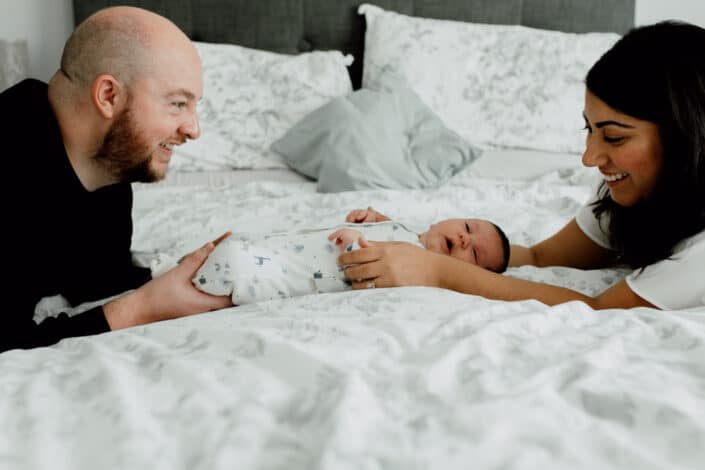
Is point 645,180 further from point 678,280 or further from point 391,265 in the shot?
point 391,265

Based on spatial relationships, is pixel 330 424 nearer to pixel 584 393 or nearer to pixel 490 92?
pixel 584 393

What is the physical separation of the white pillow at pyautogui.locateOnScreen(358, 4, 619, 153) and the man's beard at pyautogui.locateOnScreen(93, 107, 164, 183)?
1.55m

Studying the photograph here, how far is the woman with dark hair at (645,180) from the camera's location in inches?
49.2

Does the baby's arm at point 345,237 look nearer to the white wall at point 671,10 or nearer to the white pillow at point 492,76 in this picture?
the white pillow at point 492,76

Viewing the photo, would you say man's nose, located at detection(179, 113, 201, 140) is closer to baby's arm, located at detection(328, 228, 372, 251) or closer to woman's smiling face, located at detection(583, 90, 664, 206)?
baby's arm, located at detection(328, 228, 372, 251)

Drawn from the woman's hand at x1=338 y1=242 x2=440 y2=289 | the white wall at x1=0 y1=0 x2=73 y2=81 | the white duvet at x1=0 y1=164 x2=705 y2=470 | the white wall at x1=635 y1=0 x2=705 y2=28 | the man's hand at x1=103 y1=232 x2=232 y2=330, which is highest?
the white wall at x1=635 y1=0 x2=705 y2=28

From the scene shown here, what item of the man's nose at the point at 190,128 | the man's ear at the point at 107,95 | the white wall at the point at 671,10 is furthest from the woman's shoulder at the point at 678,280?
the white wall at the point at 671,10

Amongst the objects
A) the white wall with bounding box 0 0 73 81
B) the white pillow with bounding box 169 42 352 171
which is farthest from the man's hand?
the white wall with bounding box 0 0 73 81

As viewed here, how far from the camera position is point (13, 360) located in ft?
3.31

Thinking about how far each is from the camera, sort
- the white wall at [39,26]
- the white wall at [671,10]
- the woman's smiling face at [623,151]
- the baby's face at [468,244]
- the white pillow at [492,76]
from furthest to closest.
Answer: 1. the white wall at [671,10]
2. the white wall at [39,26]
3. the white pillow at [492,76]
4. the baby's face at [468,244]
5. the woman's smiling face at [623,151]

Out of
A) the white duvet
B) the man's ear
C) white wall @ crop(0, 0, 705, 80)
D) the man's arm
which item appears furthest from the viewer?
Answer: white wall @ crop(0, 0, 705, 80)

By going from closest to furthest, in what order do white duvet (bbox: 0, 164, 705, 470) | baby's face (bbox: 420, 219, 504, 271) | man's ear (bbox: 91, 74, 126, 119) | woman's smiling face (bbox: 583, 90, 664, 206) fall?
1. white duvet (bbox: 0, 164, 705, 470)
2. woman's smiling face (bbox: 583, 90, 664, 206)
3. man's ear (bbox: 91, 74, 126, 119)
4. baby's face (bbox: 420, 219, 504, 271)

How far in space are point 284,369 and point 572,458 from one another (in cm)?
38

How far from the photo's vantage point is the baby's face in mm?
1674
